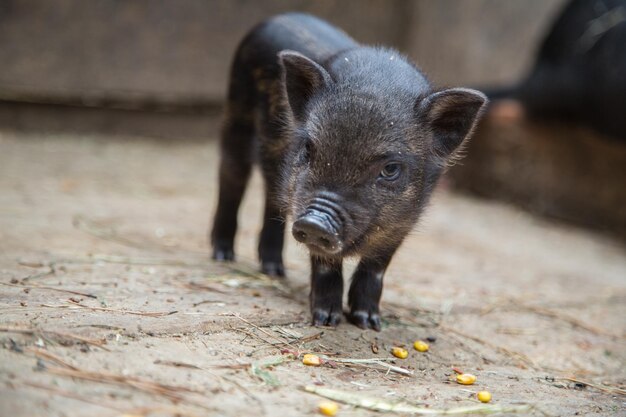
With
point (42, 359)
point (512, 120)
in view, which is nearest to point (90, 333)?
point (42, 359)

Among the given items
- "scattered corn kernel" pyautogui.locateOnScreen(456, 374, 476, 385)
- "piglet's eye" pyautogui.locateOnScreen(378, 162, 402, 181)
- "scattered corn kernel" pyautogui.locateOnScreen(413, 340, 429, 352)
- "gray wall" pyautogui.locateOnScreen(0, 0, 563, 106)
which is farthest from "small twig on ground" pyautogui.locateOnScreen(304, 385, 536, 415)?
"gray wall" pyautogui.locateOnScreen(0, 0, 563, 106)

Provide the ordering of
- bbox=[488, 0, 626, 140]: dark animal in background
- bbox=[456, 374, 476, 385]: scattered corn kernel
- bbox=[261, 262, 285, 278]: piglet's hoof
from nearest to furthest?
bbox=[456, 374, 476, 385]: scattered corn kernel < bbox=[261, 262, 285, 278]: piglet's hoof < bbox=[488, 0, 626, 140]: dark animal in background

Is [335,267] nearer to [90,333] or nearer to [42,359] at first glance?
[90,333]

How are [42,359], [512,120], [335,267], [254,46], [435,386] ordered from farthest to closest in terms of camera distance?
[512,120] < [254,46] < [335,267] < [435,386] < [42,359]

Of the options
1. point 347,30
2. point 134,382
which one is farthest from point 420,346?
point 347,30

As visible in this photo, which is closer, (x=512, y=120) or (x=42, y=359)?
(x=42, y=359)

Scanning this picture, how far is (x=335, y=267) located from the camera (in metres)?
4.48

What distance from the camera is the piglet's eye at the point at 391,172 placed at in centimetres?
418

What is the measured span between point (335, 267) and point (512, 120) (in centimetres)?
669

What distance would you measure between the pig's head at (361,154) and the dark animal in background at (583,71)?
17.8ft

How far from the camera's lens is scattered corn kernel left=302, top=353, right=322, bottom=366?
3751mm

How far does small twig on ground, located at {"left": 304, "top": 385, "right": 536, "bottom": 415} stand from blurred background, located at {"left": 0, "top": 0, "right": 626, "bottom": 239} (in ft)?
21.4

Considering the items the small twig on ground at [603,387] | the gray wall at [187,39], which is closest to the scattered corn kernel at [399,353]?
the small twig on ground at [603,387]

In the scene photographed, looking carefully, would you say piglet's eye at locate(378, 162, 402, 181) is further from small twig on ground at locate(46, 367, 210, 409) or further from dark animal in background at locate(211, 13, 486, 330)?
small twig on ground at locate(46, 367, 210, 409)
